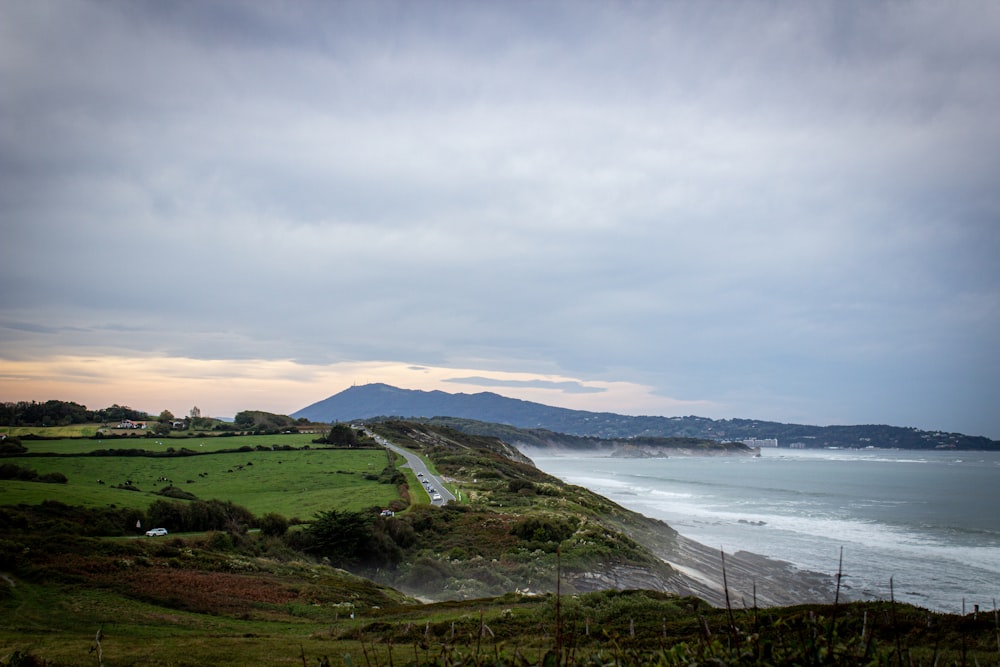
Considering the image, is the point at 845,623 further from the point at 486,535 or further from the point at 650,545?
the point at 650,545

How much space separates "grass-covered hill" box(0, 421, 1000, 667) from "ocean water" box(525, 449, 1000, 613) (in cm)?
409

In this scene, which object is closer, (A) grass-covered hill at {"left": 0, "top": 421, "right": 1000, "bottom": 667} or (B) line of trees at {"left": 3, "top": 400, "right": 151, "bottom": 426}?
(A) grass-covered hill at {"left": 0, "top": 421, "right": 1000, "bottom": 667}

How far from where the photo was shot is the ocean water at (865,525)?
29766 millimetres

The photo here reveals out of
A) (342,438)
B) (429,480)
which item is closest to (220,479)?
(429,480)

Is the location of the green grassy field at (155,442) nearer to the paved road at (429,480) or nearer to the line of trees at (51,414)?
the line of trees at (51,414)

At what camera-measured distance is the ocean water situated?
1172 inches

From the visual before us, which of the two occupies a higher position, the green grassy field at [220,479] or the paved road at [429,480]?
the green grassy field at [220,479]

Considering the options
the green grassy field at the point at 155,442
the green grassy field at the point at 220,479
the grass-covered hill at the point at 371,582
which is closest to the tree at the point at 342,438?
the green grassy field at the point at 155,442

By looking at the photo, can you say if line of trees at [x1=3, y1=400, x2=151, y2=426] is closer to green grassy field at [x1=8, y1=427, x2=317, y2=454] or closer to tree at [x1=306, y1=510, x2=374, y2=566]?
green grassy field at [x1=8, y1=427, x2=317, y2=454]

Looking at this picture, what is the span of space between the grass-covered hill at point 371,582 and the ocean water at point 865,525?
4095mm

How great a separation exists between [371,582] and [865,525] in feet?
137

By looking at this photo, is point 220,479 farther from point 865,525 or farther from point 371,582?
point 865,525

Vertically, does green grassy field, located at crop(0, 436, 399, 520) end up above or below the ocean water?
above

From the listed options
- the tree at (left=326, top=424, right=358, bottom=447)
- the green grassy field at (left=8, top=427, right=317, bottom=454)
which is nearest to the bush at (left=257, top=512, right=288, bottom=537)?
the green grassy field at (left=8, top=427, right=317, bottom=454)
